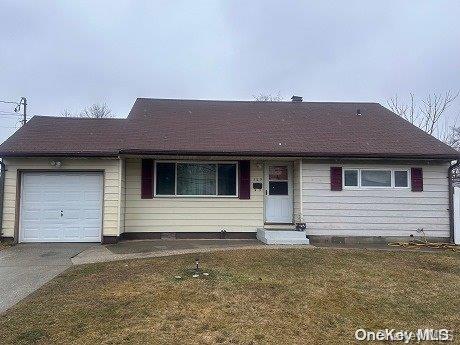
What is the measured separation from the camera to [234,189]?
37.8 ft

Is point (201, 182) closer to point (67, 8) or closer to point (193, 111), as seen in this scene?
point (193, 111)

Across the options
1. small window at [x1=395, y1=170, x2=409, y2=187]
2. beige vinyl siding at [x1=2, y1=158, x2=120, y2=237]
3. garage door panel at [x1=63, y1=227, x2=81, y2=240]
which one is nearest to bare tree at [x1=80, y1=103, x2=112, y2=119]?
beige vinyl siding at [x1=2, y1=158, x2=120, y2=237]

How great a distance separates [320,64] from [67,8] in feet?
Result: 55.1

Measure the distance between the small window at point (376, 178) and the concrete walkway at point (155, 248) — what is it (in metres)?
3.19

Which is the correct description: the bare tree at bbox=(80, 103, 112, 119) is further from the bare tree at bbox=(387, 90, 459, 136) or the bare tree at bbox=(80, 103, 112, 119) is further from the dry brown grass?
the dry brown grass

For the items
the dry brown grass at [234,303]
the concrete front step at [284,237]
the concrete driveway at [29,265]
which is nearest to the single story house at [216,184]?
the concrete front step at [284,237]

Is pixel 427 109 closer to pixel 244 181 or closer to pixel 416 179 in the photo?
pixel 416 179

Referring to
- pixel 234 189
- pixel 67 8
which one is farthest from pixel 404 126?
pixel 67 8

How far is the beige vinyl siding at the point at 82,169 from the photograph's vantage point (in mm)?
10281

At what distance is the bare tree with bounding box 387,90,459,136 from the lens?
1066 inches

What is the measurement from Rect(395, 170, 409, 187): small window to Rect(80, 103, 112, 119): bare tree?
3334 centimetres

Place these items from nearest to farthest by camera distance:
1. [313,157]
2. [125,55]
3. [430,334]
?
[430,334]
[313,157]
[125,55]

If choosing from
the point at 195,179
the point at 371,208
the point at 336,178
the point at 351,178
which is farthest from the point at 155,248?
the point at 371,208

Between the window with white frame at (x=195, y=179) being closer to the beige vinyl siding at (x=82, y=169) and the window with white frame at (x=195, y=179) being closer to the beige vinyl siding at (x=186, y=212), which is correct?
the beige vinyl siding at (x=186, y=212)
